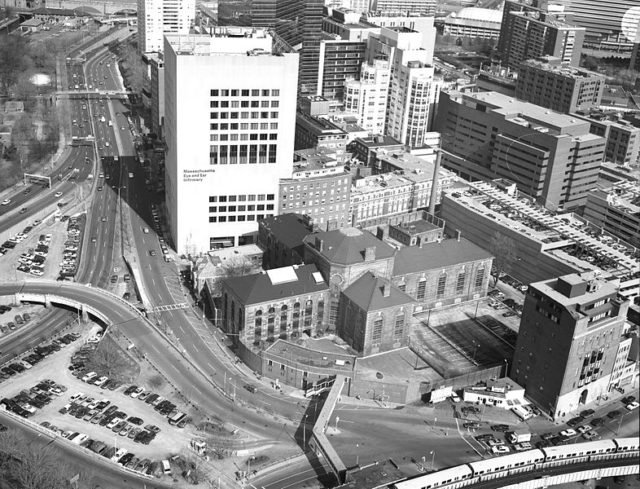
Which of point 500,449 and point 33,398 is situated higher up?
point 500,449

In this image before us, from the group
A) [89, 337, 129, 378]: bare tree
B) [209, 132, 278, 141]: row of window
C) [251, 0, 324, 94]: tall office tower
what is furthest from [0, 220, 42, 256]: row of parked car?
[251, 0, 324, 94]: tall office tower

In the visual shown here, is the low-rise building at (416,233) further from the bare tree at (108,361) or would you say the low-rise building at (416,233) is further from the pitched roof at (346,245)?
the bare tree at (108,361)

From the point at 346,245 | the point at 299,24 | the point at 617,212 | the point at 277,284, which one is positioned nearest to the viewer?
the point at 277,284

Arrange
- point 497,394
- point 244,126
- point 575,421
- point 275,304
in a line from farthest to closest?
point 244,126, point 275,304, point 497,394, point 575,421

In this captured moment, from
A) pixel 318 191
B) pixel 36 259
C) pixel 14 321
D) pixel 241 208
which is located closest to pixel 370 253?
pixel 318 191

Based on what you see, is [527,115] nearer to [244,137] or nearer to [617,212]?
[617,212]

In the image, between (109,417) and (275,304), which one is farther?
(275,304)
